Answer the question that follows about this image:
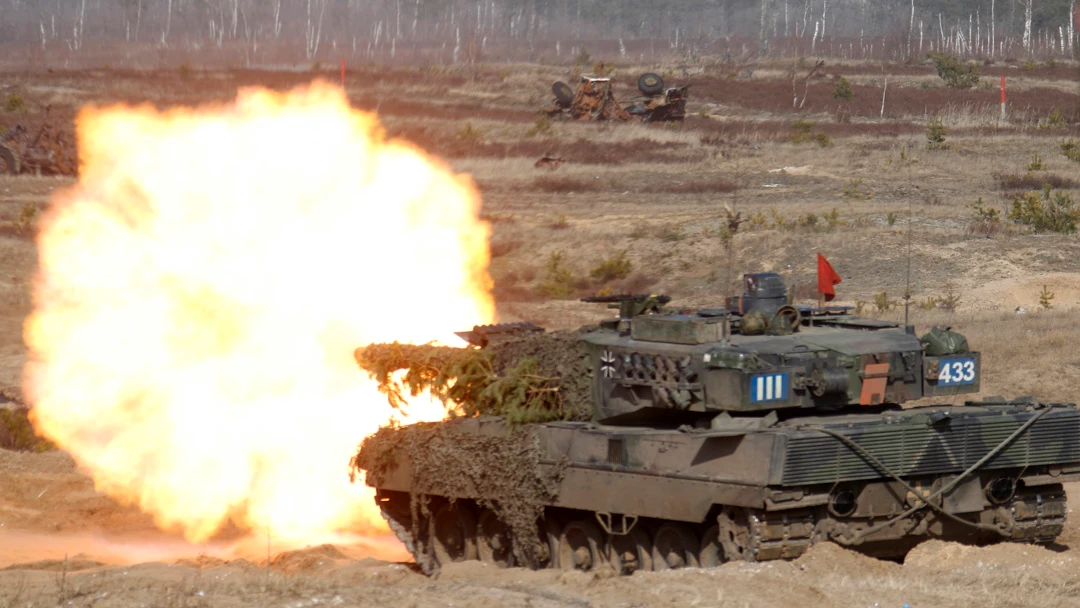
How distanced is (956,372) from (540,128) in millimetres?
42037

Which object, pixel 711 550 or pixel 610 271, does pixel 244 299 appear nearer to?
pixel 711 550

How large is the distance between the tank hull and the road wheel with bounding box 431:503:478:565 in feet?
1.04

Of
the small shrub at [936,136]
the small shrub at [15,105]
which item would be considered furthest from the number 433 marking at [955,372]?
the small shrub at [15,105]

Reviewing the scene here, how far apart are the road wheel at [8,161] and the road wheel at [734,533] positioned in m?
37.4

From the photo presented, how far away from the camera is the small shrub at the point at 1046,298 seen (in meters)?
28.9

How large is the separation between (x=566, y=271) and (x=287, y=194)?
14148 millimetres

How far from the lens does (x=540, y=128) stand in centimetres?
5500

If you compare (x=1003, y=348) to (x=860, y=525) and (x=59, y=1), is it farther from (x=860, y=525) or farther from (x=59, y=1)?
(x=59, y=1)

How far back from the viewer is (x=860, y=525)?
1234 cm

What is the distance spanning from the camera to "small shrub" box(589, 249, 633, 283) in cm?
3212

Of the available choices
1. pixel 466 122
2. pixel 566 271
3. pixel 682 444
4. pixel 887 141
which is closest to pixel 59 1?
pixel 466 122

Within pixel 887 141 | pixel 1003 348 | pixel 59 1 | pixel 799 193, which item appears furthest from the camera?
pixel 59 1

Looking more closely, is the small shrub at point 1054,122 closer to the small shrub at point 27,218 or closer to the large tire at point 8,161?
the large tire at point 8,161

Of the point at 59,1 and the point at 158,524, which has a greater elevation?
the point at 59,1
